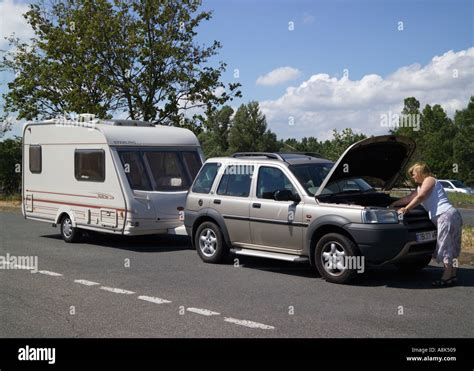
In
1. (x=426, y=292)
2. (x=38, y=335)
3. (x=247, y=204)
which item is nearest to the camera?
(x=38, y=335)

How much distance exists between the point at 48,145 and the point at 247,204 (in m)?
6.70

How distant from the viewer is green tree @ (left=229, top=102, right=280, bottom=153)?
7262cm

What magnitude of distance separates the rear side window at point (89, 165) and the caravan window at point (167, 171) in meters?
1.00

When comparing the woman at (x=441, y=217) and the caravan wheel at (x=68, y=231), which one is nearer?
the woman at (x=441, y=217)

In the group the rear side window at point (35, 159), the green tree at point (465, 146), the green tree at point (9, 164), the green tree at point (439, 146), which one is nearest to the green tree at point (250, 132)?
the green tree at point (439, 146)

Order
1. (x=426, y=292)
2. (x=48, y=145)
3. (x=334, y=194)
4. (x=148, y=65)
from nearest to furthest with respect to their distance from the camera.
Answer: (x=426, y=292) → (x=334, y=194) → (x=48, y=145) → (x=148, y=65)

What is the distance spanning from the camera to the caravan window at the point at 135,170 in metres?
12.8

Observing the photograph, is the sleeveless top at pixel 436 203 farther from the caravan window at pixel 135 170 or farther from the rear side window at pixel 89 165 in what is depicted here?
the rear side window at pixel 89 165

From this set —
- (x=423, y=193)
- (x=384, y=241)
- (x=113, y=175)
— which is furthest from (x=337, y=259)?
(x=113, y=175)

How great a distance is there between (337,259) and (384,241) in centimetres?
78

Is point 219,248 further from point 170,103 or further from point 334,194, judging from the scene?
point 170,103
